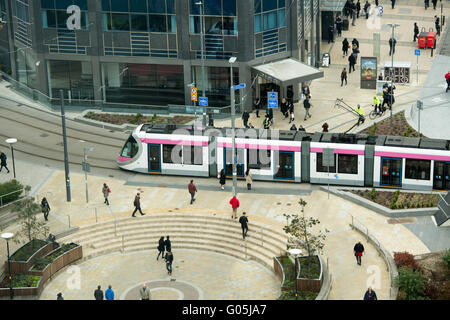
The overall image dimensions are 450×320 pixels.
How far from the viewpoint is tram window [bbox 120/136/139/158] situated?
51.7 meters

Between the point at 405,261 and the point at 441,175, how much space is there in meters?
9.54

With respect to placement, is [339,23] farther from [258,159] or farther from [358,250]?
[358,250]

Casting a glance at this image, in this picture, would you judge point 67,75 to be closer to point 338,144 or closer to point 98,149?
point 98,149

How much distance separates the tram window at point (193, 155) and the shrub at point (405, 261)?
15312 millimetres

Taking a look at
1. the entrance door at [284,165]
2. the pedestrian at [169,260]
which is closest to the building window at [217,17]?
the entrance door at [284,165]

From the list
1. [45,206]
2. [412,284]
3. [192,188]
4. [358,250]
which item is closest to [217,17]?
[192,188]

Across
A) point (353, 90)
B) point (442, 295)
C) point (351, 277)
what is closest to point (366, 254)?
point (351, 277)

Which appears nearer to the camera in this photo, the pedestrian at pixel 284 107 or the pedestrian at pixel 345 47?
the pedestrian at pixel 284 107

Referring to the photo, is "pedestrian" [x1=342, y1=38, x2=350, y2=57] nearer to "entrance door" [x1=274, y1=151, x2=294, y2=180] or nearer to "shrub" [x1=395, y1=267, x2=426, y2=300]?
"entrance door" [x1=274, y1=151, x2=294, y2=180]

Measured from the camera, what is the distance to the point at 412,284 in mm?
36094

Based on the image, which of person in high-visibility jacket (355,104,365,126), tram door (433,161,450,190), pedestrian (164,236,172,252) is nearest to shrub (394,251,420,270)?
tram door (433,161,450,190)

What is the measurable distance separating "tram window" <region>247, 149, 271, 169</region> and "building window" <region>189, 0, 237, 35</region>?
14169 mm

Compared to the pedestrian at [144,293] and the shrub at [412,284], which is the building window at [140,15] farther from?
the shrub at [412,284]

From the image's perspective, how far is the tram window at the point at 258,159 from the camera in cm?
4956
